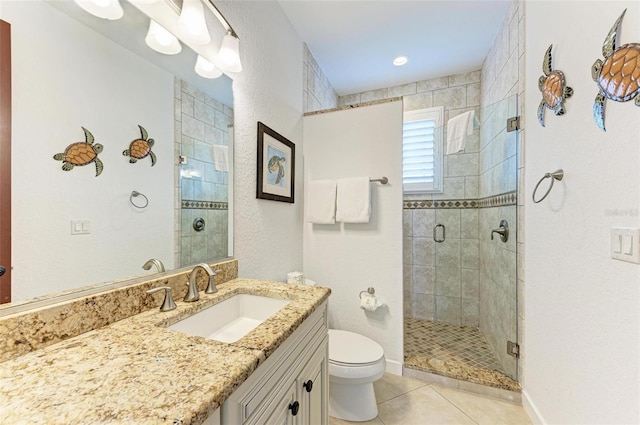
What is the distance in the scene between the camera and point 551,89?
50.1 inches

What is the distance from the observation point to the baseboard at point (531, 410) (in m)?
1.41

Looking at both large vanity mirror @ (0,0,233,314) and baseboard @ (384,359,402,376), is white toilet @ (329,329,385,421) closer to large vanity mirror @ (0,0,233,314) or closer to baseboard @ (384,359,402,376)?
baseboard @ (384,359,402,376)

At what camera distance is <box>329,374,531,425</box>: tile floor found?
1.49m

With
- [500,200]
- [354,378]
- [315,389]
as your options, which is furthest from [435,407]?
[500,200]

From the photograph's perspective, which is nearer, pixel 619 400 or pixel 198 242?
pixel 619 400

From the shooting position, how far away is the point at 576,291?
1.09 meters

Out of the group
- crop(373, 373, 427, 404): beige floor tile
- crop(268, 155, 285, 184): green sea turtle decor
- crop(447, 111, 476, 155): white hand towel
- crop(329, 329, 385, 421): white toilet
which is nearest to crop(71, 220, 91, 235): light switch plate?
crop(268, 155, 285, 184): green sea turtle decor

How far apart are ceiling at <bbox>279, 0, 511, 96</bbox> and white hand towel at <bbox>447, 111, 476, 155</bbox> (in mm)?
603

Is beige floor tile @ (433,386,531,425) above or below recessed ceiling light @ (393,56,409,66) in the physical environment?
below

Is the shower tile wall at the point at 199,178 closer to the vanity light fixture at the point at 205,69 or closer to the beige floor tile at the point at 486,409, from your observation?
the vanity light fixture at the point at 205,69

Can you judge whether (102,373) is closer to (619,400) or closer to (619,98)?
(619,400)

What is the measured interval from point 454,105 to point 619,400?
2.57 m

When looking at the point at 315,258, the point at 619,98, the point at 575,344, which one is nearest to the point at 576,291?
the point at 575,344

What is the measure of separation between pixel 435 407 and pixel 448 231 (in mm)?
1562
